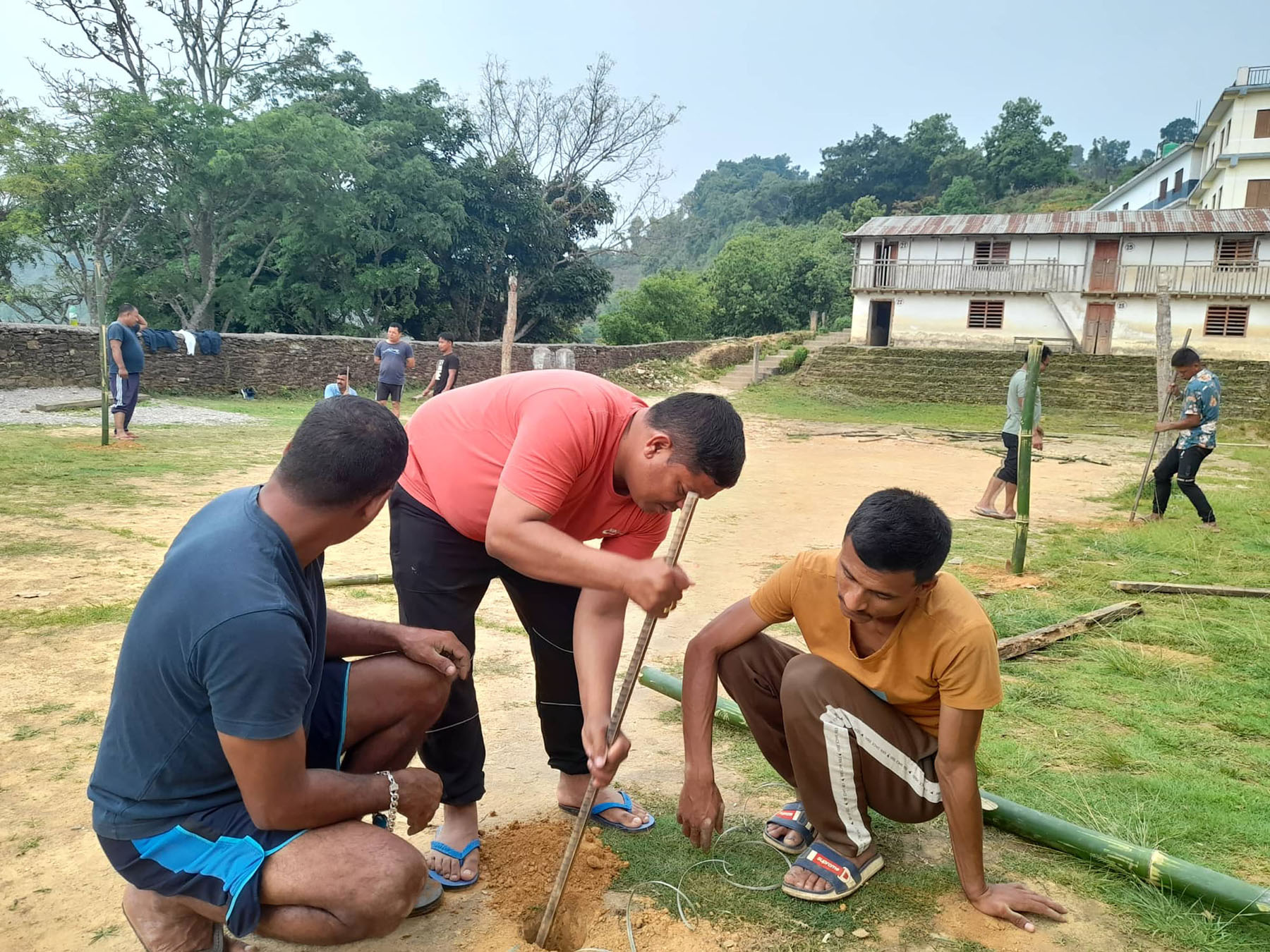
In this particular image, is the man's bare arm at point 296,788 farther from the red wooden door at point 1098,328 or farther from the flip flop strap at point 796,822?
the red wooden door at point 1098,328

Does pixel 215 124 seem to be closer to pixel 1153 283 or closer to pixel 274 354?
pixel 274 354

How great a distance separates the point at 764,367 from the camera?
98.3 feet

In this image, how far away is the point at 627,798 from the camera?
9.75 feet

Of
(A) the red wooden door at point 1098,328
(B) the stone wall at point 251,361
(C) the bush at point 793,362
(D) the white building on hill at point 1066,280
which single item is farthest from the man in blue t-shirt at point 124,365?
(A) the red wooden door at point 1098,328

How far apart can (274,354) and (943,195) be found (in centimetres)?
4719

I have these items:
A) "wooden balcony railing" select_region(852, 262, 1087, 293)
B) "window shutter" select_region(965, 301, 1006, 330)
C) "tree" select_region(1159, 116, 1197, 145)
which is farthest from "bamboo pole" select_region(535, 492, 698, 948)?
"tree" select_region(1159, 116, 1197, 145)

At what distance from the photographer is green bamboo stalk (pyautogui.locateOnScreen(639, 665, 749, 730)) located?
362cm

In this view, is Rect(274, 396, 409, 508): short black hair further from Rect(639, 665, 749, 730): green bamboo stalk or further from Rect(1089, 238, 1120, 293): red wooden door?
Rect(1089, 238, 1120, 293): red wooden door

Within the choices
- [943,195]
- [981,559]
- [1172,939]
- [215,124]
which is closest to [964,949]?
[1172,939]

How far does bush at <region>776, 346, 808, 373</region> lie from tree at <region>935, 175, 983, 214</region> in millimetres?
28633

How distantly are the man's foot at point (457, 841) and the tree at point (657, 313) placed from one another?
103 ft

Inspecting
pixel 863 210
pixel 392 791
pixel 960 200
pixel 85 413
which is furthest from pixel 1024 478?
pixel 960 200

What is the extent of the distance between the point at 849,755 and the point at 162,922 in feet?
5.67

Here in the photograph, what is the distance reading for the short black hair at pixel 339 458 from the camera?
1878mm
